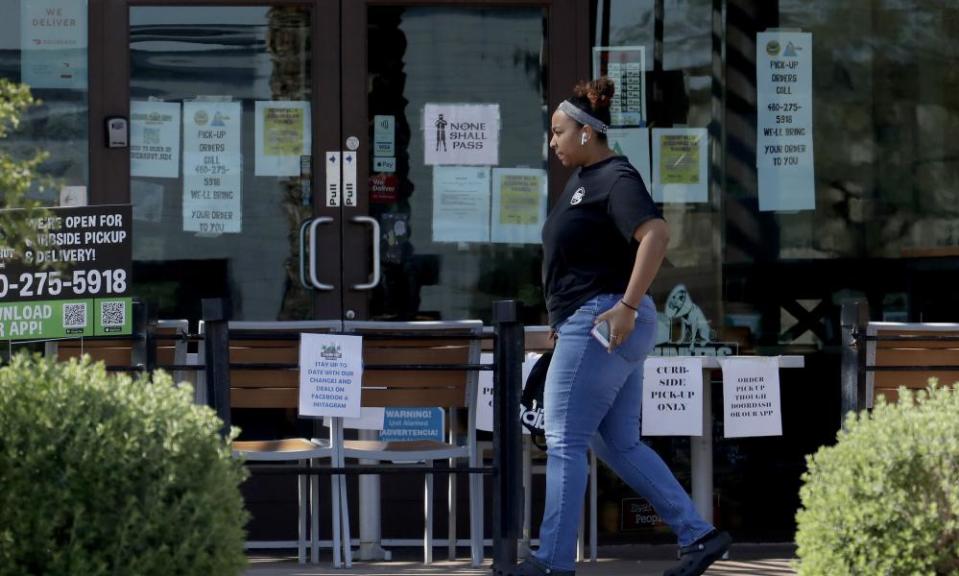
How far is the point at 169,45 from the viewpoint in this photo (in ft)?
25.5

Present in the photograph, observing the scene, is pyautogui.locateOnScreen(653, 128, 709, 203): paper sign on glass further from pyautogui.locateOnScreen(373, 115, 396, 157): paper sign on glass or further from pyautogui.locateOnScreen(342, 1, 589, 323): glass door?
pyautogui.locateOnScreen(373, 115, 396, 157): paper sign on glass

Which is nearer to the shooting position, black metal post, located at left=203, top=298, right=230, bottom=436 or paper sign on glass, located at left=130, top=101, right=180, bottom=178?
black metal post, located at left=203, top=298, right=230, bottom=436

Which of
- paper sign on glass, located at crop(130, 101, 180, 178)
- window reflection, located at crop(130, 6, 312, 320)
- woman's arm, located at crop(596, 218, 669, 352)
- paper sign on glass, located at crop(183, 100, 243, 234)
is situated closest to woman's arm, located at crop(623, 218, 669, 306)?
woman's arm, located at crop(596, 218, 669, 352)

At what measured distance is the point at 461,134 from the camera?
310 inches

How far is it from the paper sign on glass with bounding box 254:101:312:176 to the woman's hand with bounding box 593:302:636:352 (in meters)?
2.54

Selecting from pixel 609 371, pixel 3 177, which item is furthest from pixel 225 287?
pixel 3 177

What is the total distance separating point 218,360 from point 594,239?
150 centimetres

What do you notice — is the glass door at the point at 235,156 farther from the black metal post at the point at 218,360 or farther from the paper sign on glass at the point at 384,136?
the black metal post at the point at 218,360

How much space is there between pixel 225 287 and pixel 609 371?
2.59 metres

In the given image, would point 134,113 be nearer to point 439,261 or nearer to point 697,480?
point 439,261

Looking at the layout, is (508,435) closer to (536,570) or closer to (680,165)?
(536,570)

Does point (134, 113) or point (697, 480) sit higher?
point (134, 113)

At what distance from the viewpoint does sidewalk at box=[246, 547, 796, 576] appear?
22.3 feet

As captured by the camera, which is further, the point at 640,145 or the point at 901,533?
the point at 640,145
